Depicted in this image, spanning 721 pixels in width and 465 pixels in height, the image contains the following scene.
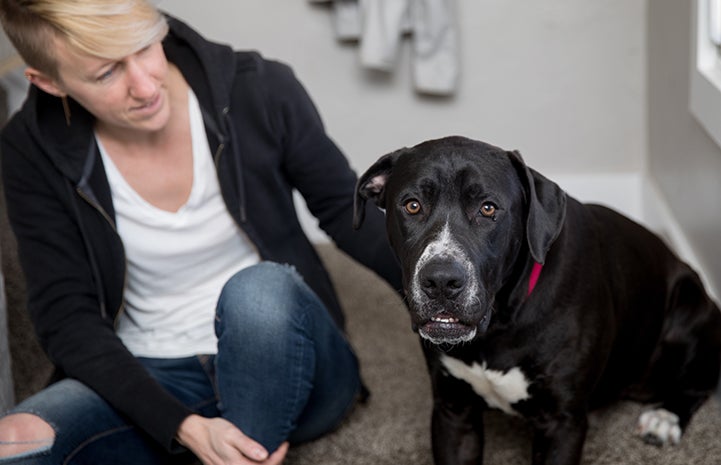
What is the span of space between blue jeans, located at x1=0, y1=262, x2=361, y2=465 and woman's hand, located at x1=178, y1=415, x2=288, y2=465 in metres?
0.08

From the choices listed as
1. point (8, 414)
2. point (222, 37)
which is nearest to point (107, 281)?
point (8, 414)

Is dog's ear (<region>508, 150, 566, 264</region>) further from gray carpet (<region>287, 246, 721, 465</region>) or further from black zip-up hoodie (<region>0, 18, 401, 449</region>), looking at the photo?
gray carpet (<region>287, 246, 721, 465</region>)

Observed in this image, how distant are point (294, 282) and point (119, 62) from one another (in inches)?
19.8

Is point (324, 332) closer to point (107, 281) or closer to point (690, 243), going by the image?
point (107, 281)

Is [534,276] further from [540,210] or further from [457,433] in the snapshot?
[457,433]

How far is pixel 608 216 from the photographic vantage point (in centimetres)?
185

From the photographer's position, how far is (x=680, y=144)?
250 centimetres

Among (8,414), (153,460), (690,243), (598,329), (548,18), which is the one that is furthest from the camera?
(548,18)

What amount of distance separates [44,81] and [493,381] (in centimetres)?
98

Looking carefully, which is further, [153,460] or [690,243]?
[690,243]

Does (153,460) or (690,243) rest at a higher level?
(690,243)

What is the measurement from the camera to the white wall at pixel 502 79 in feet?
9.66

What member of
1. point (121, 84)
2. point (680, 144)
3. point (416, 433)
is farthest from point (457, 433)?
point (680, 144)

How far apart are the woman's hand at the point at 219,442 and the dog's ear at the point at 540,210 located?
1.98 feet
